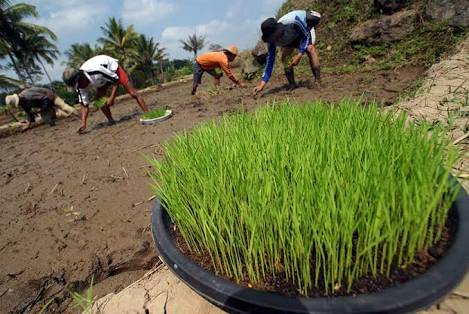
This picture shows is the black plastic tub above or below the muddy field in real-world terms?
above

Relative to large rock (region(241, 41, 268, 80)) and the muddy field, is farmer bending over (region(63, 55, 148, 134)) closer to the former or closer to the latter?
the muddy field

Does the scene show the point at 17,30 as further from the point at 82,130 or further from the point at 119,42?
the point at 82,130

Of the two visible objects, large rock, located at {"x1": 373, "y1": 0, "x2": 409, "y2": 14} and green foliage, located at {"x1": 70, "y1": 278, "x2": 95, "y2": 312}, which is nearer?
green foliage, located at {"x1": 70, "y1": 278, "x2": 95, "y2": 312}

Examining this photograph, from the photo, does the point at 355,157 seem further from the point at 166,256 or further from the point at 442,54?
the point at 442,54

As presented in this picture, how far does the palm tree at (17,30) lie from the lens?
1981 cm

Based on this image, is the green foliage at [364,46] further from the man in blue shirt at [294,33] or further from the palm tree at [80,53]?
the palm tree at [80,53]

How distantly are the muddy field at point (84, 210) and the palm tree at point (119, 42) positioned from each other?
2346 cm

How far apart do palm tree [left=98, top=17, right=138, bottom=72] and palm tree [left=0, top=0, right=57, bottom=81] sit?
429cm

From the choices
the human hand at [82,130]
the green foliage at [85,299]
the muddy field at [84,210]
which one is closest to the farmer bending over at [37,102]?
the human hand at [82,130]

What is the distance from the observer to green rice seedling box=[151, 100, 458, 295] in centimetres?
72

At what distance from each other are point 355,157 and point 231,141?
54 centimetres

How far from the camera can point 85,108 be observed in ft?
16.7

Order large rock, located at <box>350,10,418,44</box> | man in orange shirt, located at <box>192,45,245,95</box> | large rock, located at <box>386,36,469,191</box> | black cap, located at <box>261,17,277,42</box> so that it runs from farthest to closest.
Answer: man in orange shirt, located at <box>192,45,245,95</box> → large rock, located at <box>350,10,418,44</box> → black cap, located at <box>261,17,277,42</box> → large rock, located at <box>386,36,469,191</box>

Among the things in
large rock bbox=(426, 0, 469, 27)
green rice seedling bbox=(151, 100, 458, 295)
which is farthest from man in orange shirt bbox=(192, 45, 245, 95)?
green rice seedling bbox=(151, 100, 458, 295)
